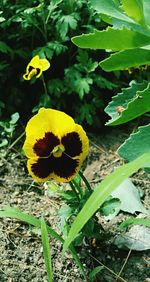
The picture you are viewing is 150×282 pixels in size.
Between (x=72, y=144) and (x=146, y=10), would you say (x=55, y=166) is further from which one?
(x=146, y=10)

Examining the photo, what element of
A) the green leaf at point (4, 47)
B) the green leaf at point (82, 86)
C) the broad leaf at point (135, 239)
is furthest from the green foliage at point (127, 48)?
the green leaf at point (4, 47)

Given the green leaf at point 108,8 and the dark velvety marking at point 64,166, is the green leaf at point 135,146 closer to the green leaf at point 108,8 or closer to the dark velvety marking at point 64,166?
the dark velvety marking at point 64,166

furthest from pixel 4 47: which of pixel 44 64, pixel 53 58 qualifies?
pixel 44 64

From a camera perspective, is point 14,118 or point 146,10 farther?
point 14,118

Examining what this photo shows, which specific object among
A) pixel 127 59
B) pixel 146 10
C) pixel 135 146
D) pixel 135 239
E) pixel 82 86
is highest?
pixel 146 10

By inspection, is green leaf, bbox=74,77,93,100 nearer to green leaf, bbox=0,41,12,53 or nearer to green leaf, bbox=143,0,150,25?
green leaf, bbox=0,41,12,53

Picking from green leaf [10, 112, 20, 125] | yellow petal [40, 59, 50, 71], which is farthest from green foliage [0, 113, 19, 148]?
yellow petal [40, 59, 50, 71]

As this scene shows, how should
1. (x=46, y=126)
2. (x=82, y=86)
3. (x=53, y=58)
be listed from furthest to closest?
1. (x=53, y=58)
2. (x=82, y=86)
3. (x=46, y=126)
